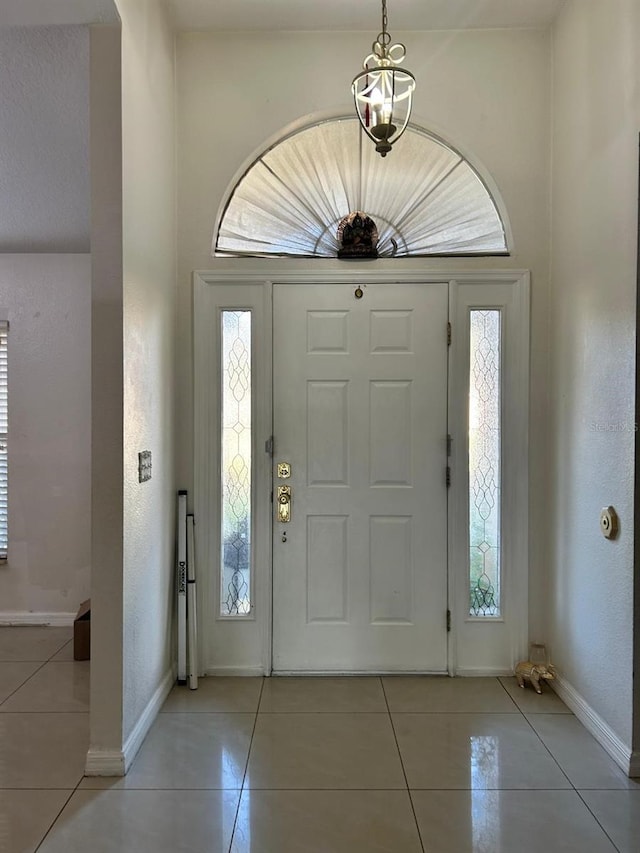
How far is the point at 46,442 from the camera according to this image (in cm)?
382

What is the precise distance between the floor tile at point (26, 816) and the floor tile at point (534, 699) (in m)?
1.92

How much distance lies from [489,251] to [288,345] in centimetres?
112

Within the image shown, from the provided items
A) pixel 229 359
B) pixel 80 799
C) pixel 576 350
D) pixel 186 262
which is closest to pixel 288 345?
pixel 229 359

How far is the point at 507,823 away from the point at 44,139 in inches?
131

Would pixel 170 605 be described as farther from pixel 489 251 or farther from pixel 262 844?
pixel 489 251

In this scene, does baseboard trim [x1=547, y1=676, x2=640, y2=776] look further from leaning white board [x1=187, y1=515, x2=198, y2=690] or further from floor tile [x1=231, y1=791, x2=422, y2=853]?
leaning white board [x1=187, y1=515, x2=198, y2=690]

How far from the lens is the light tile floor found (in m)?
1.87

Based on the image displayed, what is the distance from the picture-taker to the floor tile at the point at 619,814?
185cm

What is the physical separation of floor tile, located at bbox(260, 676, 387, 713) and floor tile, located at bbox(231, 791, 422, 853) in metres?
0.61

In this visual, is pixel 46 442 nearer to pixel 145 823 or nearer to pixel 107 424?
pixel 107 424

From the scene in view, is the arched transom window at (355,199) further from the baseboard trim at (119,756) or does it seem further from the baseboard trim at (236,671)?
the baseboard trim at (119,756)

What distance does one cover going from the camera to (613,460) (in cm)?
233

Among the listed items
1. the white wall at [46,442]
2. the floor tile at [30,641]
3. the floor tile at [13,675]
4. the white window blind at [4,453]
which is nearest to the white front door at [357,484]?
the floor tile at [13,675]

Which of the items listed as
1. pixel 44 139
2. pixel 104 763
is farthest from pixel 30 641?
pixel 44 139
